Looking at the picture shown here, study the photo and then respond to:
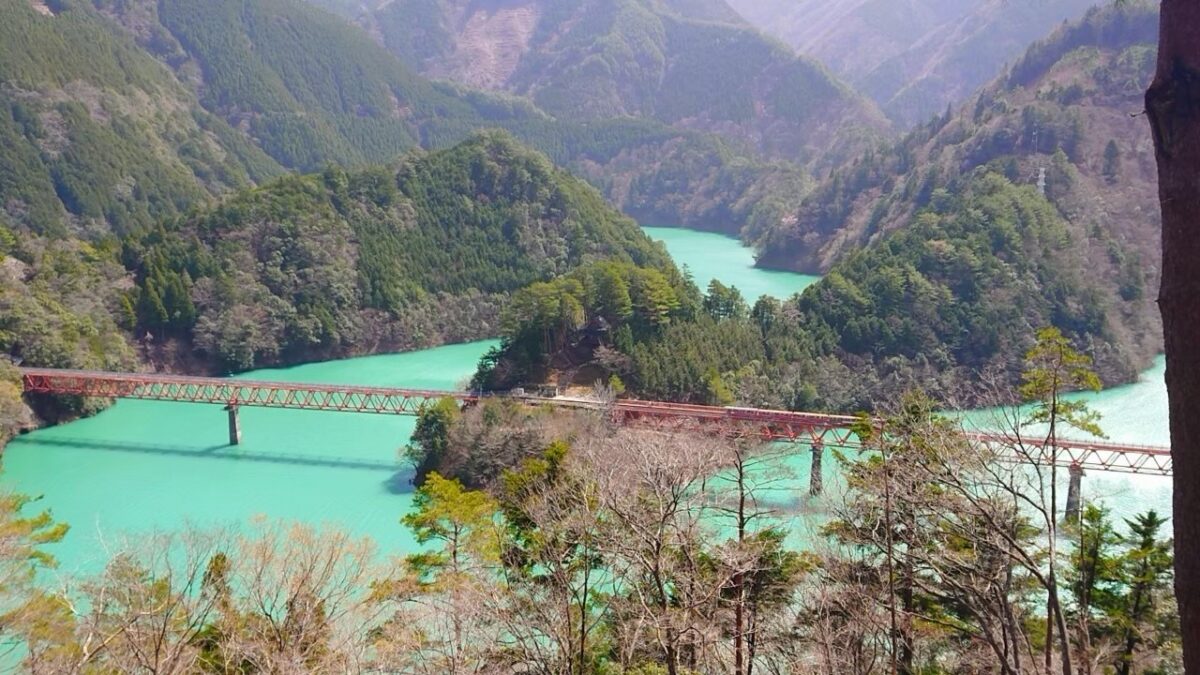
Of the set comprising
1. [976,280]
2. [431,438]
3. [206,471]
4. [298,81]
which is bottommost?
[206,471]

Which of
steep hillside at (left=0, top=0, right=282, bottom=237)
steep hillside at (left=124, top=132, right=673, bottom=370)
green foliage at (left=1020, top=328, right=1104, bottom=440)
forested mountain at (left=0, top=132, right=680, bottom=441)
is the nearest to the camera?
green foliage at (left=1020, top=328, right=1104, bottom=440)

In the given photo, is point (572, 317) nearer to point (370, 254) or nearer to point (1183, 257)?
point (370, 254)

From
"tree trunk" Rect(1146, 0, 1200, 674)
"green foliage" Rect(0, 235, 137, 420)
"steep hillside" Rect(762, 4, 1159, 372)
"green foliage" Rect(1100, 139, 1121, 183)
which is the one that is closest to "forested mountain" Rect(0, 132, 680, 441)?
"green foliage" Rect(0, 235, 137, 420)

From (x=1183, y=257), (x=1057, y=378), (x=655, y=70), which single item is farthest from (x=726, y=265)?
(x=655, y=70)

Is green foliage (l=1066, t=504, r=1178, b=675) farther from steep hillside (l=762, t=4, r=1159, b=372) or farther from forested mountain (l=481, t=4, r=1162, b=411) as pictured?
steep hillside (l=762, t=4, r=1159, b=372)

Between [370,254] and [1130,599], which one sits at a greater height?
[370,254]

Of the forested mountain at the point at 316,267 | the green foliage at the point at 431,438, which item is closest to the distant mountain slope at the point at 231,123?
the forested mountain at the point at 316,267

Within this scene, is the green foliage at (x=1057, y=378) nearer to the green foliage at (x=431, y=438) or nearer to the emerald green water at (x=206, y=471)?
the emerald green water at (x=206, y=471)
